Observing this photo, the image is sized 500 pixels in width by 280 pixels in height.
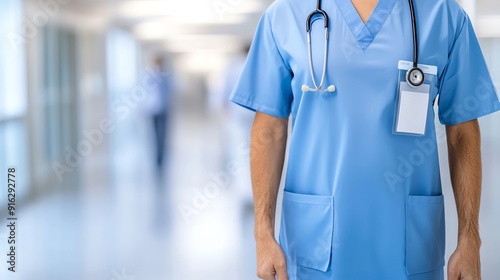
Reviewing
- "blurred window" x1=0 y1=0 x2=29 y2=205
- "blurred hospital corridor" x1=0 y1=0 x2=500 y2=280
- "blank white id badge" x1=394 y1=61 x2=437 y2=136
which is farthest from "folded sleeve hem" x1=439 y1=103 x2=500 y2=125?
"blurred window" x1=0 y1=0 x2=29 y2=205

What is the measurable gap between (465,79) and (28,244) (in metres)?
3.13

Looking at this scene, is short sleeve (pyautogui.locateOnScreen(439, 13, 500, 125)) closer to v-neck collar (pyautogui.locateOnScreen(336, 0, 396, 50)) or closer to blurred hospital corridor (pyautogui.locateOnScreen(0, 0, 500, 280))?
v-neck collar (pyautogui.locateOnScreen(336, 0, 396, 50))

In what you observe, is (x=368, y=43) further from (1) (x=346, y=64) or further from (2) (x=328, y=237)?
(2) (x=328, y=237)

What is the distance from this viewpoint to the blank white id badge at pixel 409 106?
1.12 metres

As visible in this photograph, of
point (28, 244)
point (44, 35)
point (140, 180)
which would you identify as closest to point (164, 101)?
point (140, 180)

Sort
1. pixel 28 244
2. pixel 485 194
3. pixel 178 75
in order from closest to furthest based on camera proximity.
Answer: pixel 28 244 < pixel 485 194 < pixel 178 75

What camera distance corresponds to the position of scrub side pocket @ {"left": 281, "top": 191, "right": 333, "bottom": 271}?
1.16 meters

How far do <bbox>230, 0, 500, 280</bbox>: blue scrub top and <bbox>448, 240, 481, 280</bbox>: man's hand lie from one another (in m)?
0.03

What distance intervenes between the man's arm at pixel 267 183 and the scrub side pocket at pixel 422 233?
0.72ft

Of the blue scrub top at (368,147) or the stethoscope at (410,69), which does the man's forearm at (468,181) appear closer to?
the blue scrub top at (368,147)

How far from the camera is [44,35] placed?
6281mm

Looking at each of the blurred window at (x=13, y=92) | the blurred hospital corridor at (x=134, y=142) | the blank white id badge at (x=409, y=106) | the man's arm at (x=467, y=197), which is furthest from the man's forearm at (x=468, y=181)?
the blurred window at (x=13, y=92)

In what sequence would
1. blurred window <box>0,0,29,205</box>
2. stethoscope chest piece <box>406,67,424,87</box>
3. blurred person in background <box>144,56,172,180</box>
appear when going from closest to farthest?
stethoscope chest piece <box>406,67,424,87</box> → blurred window <box>0,0,29,205</box> → blurred person in background <box>144,56,172,180</box>

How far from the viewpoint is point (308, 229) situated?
3.87 feet
